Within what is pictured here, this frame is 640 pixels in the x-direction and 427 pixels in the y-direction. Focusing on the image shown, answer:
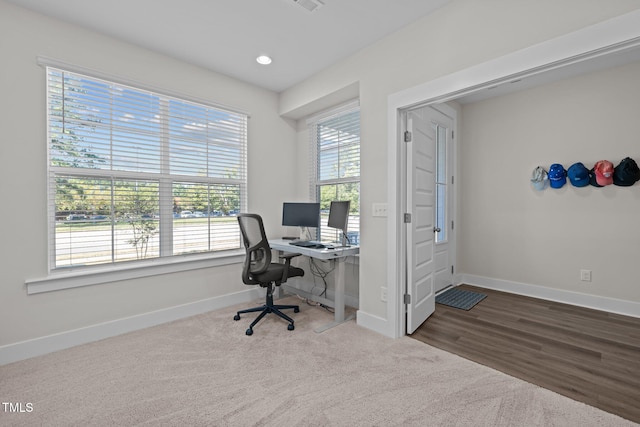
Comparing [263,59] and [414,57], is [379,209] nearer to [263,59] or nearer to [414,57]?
[414,57]

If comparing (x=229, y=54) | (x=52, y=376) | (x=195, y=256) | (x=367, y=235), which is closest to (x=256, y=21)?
(x=229, y=54)

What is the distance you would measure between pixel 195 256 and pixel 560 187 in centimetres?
448

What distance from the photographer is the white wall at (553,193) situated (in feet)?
10.5

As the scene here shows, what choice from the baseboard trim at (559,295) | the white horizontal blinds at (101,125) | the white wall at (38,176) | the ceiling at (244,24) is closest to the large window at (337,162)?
the ceiling at (244,24)

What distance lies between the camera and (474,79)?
6.75 ft

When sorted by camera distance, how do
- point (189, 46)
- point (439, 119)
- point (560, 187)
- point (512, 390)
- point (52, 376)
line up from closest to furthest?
1. point (512, 390)
2. point (52, 376)
3. point (189, 46)
4. point (560, 187)
5. point (439, 119)

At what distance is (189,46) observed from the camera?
2.82 m

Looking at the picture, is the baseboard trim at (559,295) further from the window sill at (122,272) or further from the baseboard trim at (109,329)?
the window sill at (122,272)

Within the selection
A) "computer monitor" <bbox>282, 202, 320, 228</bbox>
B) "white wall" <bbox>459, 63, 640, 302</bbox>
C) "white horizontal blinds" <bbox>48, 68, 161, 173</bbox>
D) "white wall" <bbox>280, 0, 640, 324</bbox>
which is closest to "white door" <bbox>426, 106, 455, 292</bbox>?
"white wall" <bbox>459, 63, 640, 302</bbox>

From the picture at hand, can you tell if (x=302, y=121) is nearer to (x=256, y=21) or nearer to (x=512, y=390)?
(x=256, y=21)

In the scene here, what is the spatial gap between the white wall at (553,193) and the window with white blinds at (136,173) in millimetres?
3448

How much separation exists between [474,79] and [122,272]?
339 centimetres

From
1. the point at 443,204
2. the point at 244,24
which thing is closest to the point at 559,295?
the point at 443,204

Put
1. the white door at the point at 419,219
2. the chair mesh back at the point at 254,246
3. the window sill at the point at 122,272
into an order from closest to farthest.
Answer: the window sill at the point at 122,272 < the white door at the point at 419,219 < the chair mesh back at the point at 254,246
